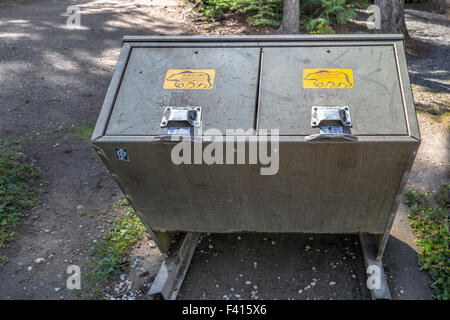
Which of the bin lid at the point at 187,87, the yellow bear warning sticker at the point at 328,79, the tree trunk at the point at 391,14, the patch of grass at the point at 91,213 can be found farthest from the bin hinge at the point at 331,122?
the tree trunk at the point at 391,14

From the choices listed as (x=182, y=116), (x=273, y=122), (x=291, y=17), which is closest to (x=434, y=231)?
(x=273, y=122)

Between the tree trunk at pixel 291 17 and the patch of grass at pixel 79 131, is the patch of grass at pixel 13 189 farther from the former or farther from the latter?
the tree trunk at pixel 291 17

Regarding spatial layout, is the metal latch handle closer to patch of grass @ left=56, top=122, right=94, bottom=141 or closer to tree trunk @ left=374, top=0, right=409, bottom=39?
patch of grass @ left=56, top=122, right=94, bottom=141

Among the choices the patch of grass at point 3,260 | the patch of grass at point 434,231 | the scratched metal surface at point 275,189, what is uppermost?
the scratched metal surface at point 275,189

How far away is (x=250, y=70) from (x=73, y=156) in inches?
127

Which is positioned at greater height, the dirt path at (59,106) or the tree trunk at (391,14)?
the tree trunk at (391,14)

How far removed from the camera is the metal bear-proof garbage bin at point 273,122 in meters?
1.95

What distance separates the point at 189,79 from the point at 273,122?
0.68 meters

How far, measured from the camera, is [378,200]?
2211 mm

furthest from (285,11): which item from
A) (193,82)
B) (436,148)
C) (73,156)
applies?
(193,82)

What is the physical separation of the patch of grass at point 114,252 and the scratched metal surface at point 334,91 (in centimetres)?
201

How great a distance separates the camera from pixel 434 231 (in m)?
3.09
